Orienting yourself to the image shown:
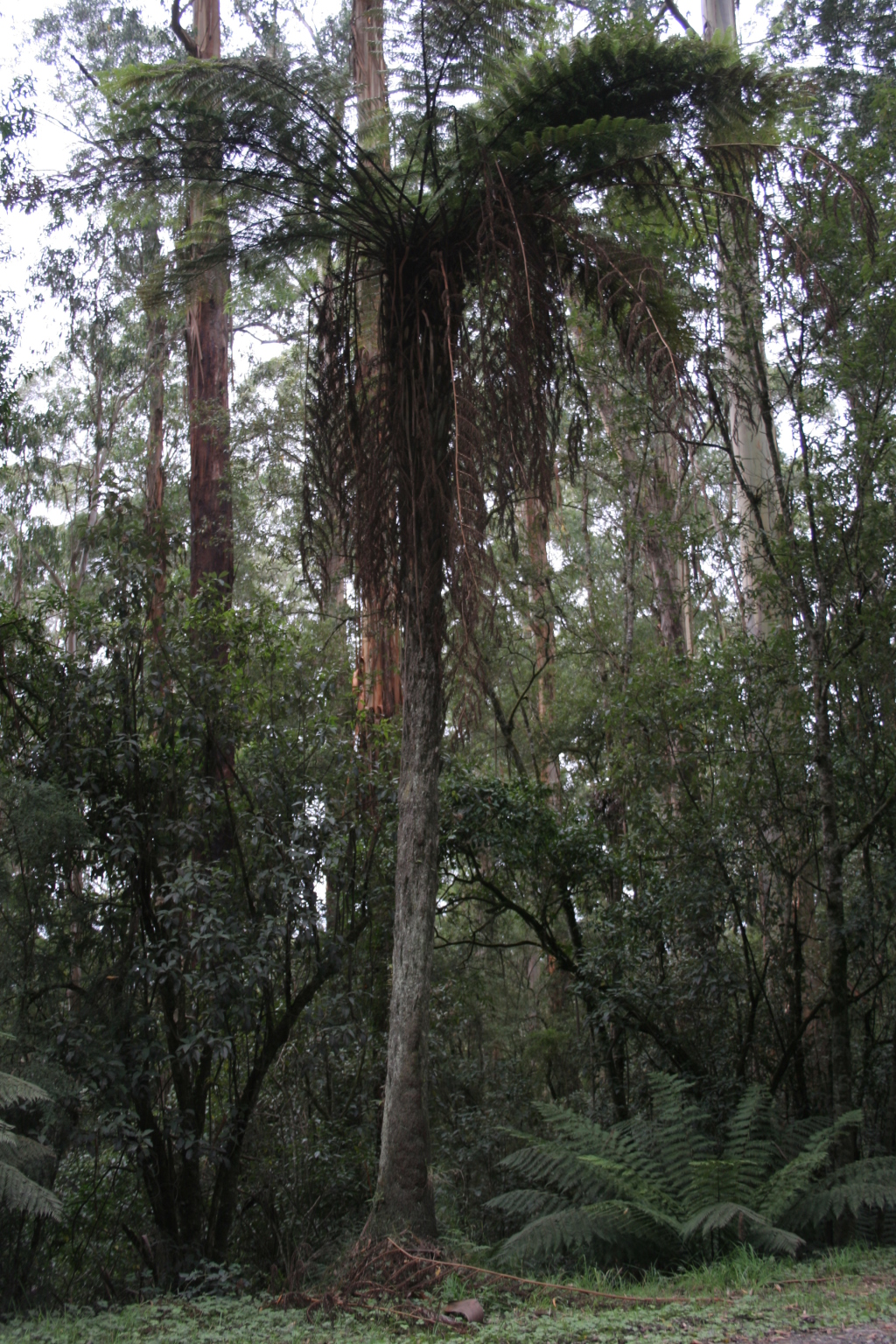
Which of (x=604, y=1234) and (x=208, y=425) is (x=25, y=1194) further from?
(x=208, y=425)

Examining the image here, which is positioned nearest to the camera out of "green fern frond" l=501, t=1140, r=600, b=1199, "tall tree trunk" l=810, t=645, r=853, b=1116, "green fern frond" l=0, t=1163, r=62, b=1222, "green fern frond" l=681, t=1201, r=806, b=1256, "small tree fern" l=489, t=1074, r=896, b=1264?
"green fern frond" l=0, t=1163, r=62, b=1222

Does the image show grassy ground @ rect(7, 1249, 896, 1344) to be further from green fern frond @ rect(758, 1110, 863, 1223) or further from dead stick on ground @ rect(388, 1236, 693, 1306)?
green fern frond @ rect(758, 1110, 863, 1223)

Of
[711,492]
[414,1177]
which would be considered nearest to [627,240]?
[414,1177]

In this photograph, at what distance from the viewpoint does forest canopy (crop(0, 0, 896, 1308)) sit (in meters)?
4.62

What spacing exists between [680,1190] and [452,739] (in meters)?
2.72

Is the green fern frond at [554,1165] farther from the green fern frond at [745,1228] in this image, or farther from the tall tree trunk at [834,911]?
the tall tree trunk at [834,911]

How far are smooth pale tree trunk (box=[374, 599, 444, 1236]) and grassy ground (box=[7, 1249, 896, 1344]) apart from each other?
1.61ft

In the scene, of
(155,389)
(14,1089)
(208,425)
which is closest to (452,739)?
(14,1089)

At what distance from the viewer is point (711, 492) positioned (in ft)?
49.5

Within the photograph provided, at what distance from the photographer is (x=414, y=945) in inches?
180

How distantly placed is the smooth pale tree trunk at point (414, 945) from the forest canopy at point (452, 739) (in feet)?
0.06

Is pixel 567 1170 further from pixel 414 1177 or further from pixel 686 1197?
pixel 414 1177

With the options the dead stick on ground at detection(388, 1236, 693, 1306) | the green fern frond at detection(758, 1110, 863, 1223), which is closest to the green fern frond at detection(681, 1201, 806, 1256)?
the green fern frond at detection(758, 1110, 863, 1223)

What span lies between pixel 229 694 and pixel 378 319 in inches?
92.9
